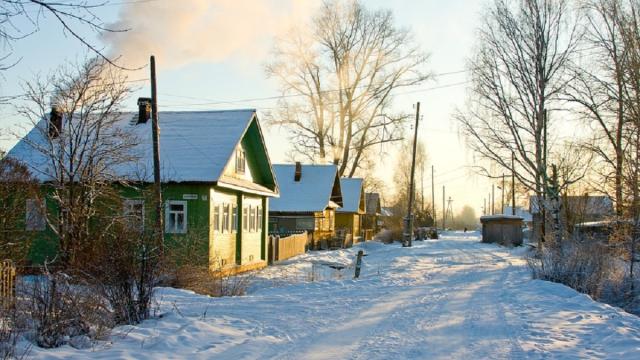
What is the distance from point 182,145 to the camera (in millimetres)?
25578

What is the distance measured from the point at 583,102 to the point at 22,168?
21.6m

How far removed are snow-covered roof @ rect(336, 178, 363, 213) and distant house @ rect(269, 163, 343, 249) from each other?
26.4 feet

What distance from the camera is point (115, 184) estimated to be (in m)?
23.6

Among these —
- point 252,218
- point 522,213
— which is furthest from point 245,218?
point 522,213

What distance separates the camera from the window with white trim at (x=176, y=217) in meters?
23.7

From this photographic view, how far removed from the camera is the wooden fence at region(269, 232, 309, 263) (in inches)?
1270

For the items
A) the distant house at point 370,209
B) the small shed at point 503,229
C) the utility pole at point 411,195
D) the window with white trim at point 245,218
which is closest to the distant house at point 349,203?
the small shed at point 503,229

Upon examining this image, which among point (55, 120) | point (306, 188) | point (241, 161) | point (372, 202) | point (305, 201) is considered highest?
point (55, 120)

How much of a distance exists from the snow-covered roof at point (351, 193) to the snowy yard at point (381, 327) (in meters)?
40.1

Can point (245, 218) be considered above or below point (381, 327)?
above

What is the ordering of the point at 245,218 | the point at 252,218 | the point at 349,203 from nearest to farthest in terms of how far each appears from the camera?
1. the point at 245,218
2. the point at 252,218
3. the point at 349,203

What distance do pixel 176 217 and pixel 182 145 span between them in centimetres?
317

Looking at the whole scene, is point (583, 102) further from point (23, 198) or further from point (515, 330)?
point (23, 198)

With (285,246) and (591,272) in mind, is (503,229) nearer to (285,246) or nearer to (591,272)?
(285,246)
